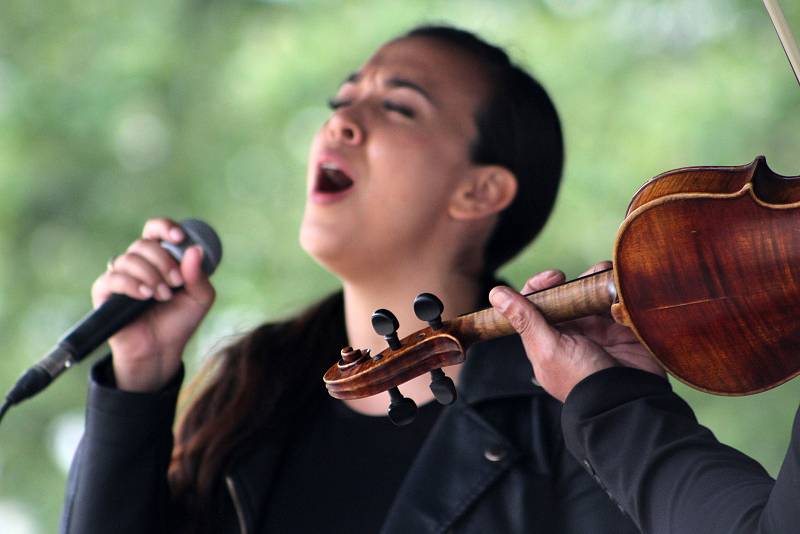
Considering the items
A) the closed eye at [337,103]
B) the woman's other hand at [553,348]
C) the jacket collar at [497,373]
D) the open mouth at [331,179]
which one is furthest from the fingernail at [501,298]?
the closed eye at [337,103]

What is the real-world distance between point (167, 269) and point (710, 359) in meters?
0.80

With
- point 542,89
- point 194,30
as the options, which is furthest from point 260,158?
point 542,89

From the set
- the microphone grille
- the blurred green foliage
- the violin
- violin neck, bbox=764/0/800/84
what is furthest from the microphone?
the blurred green foliage

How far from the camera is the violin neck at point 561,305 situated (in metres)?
0.99

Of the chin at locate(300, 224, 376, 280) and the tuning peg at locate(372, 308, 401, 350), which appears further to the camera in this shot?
the chin at locate(300, 224, 376, 280)

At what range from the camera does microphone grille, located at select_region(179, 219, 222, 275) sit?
151cm

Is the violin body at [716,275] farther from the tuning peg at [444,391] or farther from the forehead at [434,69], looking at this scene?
the forehead at [434,69]

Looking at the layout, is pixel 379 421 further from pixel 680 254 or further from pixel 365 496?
pixel 680 254

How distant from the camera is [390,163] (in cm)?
155

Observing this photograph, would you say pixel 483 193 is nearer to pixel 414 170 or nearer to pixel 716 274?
pixel 414 170

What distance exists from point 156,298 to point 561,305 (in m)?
0.67

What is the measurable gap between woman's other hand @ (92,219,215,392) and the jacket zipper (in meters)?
0.17

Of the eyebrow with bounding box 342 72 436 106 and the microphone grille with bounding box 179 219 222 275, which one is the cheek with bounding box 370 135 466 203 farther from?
the microphone grille with bounding box 179 219 222 275

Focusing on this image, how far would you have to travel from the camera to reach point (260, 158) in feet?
11.1
